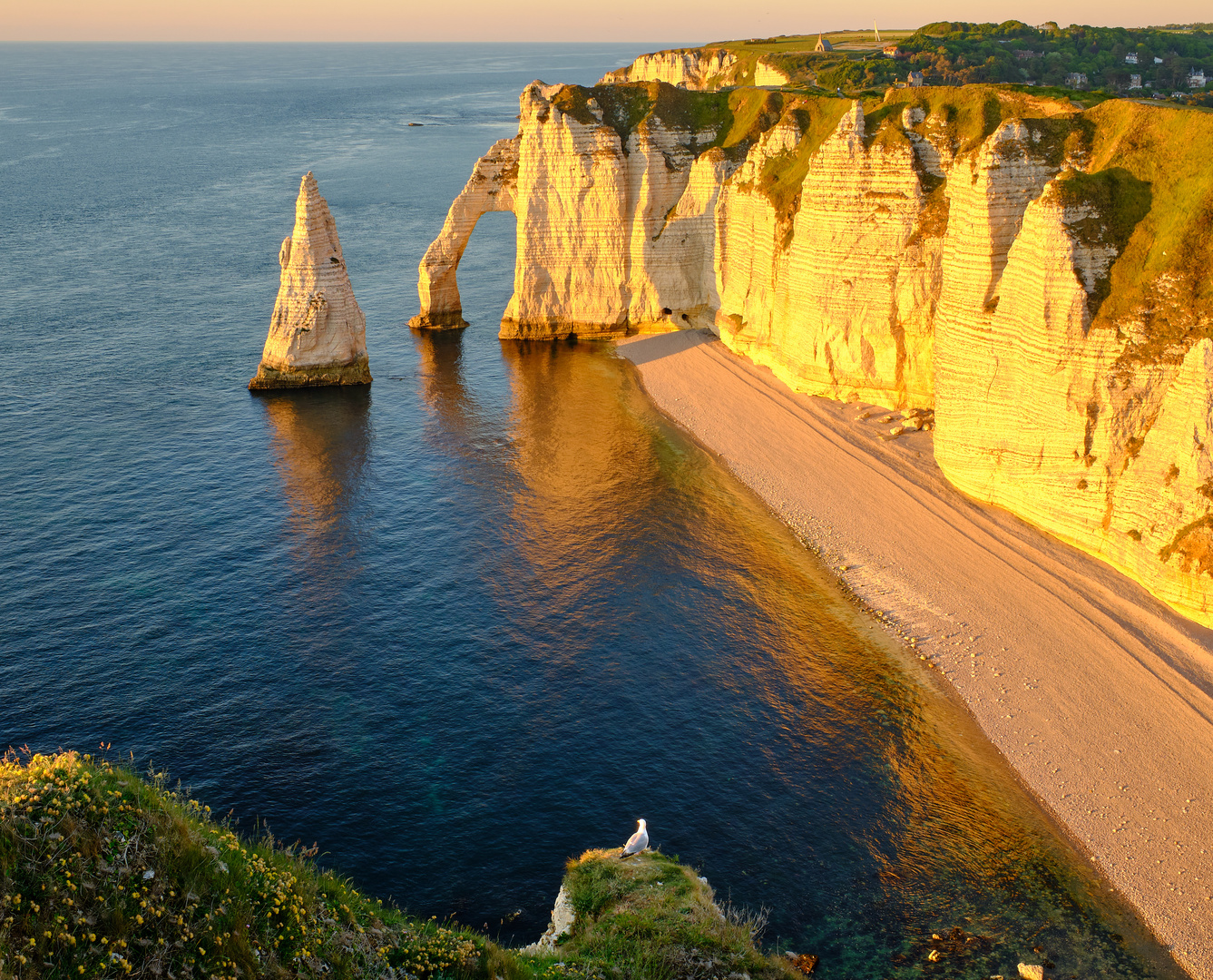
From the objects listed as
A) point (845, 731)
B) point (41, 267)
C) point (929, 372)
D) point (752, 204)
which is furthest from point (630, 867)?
point (41, 267)

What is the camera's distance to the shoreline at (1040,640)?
2619cm

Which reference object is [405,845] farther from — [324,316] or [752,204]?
[752,204]

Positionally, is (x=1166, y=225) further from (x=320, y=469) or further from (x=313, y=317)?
(x=313, y=317)

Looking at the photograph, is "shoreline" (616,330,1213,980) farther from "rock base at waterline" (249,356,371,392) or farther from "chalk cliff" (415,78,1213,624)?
"rock base at waterline" (249,356,371,392)

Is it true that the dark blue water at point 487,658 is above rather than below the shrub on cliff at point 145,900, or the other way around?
below

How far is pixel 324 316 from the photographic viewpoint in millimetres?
61219

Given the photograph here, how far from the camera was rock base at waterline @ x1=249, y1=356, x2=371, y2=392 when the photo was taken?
61.5 meters

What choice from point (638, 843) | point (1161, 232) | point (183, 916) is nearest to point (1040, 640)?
point (1161, 232)

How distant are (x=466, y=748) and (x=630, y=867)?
8237mm

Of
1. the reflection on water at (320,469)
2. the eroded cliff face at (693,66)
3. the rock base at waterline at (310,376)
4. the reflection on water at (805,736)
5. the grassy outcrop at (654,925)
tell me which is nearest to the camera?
the grassy outcrop at (654,925)

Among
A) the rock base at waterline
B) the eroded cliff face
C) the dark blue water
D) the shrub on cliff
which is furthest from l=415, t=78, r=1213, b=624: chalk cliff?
the eroded cliff face

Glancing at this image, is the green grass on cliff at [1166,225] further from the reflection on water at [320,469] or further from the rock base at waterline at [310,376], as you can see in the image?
the rock base at waterline at [310,376]

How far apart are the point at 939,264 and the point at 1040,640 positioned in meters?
23.0

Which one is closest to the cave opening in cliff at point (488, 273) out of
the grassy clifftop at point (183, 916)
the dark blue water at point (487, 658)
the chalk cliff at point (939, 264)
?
the chalk cliff at point (939, 264)
